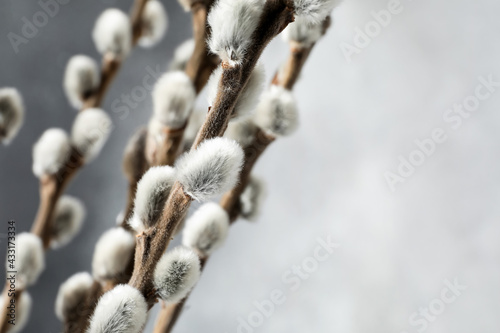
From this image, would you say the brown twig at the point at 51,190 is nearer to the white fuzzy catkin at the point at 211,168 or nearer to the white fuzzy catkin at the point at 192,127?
the white fuzzy catkin at the point at 192,127

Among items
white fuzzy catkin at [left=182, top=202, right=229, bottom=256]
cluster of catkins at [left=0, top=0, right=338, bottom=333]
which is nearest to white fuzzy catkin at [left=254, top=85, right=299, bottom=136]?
cluster of catkins at [left=0, top=0, right=338, bottom=333]

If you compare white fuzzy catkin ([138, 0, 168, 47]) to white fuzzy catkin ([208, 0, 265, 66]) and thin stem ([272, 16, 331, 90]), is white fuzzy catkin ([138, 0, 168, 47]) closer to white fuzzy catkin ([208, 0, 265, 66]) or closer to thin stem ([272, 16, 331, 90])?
thin stem ([272, 16, 331, 90])

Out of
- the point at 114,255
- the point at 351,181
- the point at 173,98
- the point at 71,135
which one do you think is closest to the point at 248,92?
the point at 173,98

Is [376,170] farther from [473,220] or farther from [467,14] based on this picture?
[467,14]

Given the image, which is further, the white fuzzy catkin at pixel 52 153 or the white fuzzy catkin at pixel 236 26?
the white fuzzy catkin at pixel 52 153

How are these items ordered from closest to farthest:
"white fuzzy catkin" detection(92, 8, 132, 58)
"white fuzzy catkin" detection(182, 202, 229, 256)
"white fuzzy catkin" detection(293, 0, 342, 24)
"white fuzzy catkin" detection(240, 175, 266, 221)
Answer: "white fuzzy catkin" detection(293, 0, 342, 24)
"white fuzzy catkin" detection(182, 202, 229, 256)
"white fuzzy catkin" detection(240, 175, 266, 221)
"white fuzzy catkin" detection(92, 8, 132, 58)

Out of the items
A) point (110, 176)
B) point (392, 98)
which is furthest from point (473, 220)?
point (110, 176)

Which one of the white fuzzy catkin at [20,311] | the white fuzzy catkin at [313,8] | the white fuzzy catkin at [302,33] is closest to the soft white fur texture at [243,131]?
the white fuzzy catkin at [302,33]
